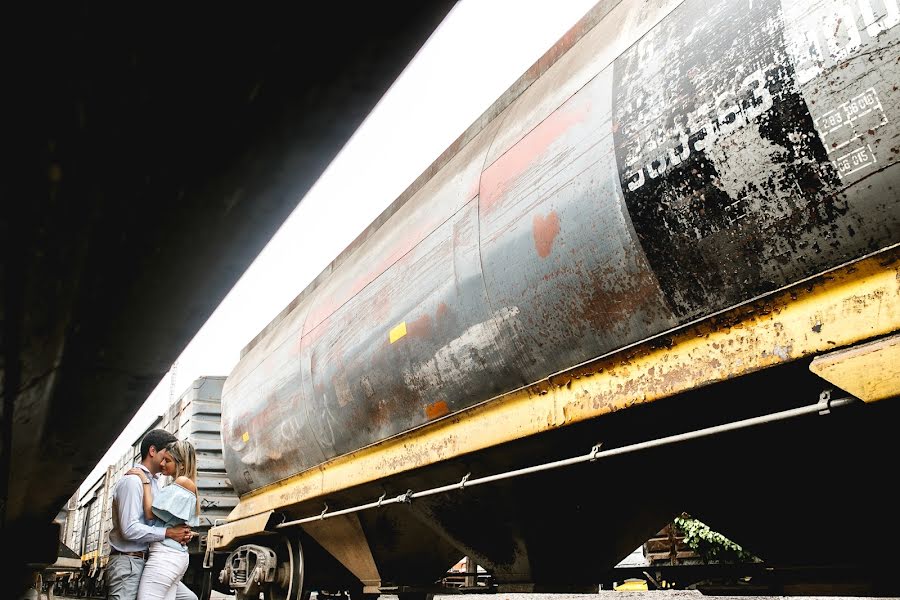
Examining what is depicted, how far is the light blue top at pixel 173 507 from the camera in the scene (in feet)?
11.5

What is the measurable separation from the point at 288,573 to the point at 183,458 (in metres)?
2.02

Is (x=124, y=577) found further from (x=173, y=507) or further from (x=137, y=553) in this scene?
(x=173, y=507)

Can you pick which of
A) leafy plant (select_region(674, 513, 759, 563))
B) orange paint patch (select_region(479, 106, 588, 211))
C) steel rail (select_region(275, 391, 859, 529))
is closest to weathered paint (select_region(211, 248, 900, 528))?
steel rail (select_region(275, 391, 859, 529))

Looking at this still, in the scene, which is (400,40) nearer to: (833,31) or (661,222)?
(833,31)

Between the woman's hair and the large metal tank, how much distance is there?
0.89 meters

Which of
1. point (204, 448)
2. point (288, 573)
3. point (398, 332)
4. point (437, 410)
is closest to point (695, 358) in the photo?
point (437, 410)

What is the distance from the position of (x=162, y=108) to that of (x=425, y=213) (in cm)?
316

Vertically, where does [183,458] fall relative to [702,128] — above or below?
below

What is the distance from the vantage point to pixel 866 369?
1.69 meters

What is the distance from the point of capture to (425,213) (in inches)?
148

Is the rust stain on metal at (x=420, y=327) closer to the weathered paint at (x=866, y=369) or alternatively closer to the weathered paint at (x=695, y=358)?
the weathered paint at (x=695, y=358)

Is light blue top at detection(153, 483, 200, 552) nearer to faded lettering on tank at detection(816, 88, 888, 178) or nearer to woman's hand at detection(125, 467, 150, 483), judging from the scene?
woman's hand at detection(125, 467, 150, 483)

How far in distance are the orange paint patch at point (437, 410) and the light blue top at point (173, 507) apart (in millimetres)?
1396

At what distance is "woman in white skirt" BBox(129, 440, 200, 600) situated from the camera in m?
3.38
